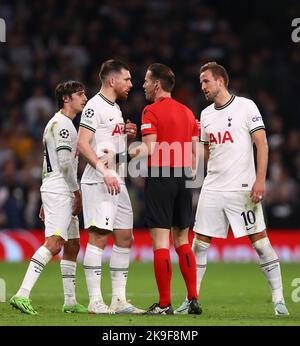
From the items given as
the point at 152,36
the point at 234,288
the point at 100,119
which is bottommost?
the point at 234,288

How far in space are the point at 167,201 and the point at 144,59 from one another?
11107mm

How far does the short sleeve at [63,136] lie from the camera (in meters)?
9.59

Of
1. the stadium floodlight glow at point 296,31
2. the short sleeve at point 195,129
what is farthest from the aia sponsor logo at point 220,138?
the stadium floodlight glow at point 296,31

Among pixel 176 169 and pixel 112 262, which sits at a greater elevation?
pixel 176 169

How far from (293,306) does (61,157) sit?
2702 mm

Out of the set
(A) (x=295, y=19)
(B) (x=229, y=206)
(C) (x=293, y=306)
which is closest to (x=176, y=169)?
(B) (x=229, y=206)

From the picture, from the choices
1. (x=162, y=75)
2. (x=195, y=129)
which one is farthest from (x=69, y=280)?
(x=162, y=75)

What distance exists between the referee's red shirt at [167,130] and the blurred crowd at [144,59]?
8.00 m

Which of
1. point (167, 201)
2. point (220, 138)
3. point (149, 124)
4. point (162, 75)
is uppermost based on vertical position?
point (162, 75)

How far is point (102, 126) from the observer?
30.8 feet

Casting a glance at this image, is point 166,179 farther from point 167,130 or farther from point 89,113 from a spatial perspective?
point 89,113

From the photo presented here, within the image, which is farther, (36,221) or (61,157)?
(36,221)
